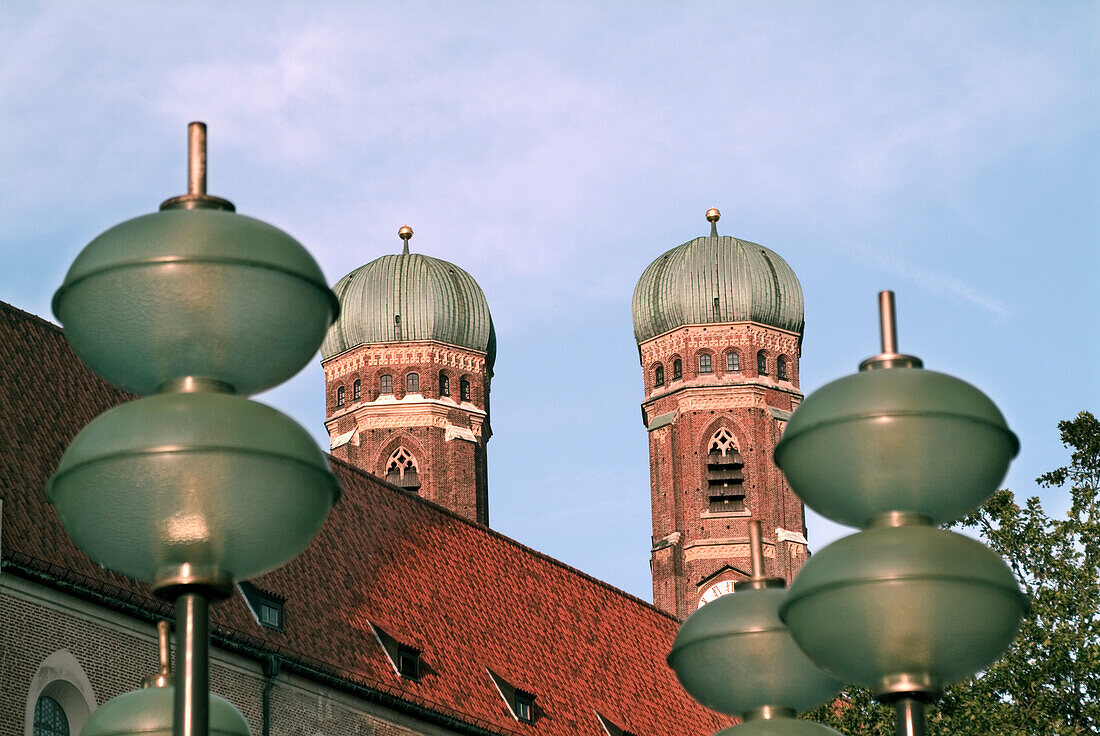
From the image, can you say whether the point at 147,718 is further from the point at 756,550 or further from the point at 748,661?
the point at 756,550

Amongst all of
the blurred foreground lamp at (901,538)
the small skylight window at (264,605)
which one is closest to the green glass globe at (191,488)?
the blurred foreground lamp at (901,538)

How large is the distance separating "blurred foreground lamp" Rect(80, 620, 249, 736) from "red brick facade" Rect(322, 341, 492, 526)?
194ft

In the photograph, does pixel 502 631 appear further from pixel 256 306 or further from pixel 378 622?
pixel 256 306

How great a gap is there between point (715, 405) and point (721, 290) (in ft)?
14.8

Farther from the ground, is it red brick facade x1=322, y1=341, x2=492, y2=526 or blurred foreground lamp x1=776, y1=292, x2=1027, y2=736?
red brick facade x1=322, y1=341, x2=492, y2=526

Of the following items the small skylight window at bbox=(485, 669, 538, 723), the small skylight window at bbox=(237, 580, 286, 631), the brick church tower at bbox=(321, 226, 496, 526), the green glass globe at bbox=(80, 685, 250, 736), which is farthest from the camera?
the brick church tower at bbox=(321, 226, 496, 526)

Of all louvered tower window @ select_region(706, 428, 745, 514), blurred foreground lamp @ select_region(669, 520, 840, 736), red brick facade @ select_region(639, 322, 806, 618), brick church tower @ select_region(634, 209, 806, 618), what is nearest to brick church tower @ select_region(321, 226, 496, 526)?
brick church tower @ select_region(634, 209, 806, 618)

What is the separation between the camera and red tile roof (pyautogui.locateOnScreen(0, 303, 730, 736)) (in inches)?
1120

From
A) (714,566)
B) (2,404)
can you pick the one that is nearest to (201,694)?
(2,404)

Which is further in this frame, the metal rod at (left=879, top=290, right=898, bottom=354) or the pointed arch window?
the pointed arch window

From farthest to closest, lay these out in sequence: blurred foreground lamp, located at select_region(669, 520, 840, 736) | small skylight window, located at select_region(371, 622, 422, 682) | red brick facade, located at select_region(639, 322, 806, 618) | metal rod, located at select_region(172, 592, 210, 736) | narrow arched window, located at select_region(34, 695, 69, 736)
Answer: red brick facade, located at select_region(639, 322, 806, 618) < small skylight window, located at select_region(371, 622, 422, 682) < narrow arched window, located at select_region(34, 695, 69, 736) < blurred foreground lamp, located at select_region(669, 520, 840, 736) < metal rod, located at select_region(172, 592, 210, 736)

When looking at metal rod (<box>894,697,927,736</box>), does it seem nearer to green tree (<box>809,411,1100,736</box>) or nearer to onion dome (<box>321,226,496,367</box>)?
green tree (<box>809,411,1100,736</box>)

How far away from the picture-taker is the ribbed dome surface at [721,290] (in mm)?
69938

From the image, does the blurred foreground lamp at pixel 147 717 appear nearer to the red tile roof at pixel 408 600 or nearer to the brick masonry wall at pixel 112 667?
the brick masonry wall at pixel 112 667
